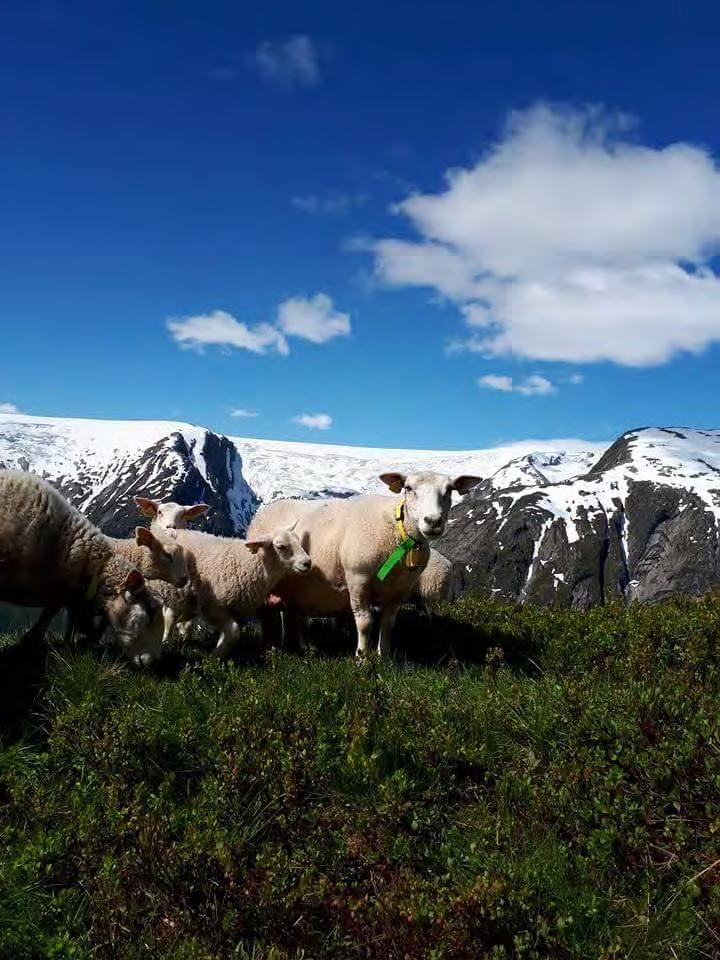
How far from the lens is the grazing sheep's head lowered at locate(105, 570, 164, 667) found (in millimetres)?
9812

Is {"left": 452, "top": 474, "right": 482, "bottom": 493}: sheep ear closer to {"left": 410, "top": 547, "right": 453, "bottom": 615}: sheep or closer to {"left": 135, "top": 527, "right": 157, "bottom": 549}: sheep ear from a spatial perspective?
{"left": 410, "top": 547, "right": 453, "bottom": 615}: sheep

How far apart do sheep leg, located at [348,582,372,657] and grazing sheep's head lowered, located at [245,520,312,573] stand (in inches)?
32.0

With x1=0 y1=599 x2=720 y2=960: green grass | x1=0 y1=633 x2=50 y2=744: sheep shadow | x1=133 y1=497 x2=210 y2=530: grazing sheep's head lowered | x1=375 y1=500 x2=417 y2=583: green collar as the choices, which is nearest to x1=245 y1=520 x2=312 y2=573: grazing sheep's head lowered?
x1=375 y1=500 x2=417 y2=583: green collar

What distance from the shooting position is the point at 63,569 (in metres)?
10.3

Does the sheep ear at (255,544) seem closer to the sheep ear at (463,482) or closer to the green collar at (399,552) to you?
the green collar at (399,552)

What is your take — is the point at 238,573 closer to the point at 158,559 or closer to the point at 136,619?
the point at 158,559

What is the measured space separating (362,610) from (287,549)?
1.53 metres

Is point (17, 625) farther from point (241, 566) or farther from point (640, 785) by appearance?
point (640, 785)

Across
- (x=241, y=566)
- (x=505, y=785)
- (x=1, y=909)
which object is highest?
(x=241, y=566)

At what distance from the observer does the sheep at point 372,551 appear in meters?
11.2

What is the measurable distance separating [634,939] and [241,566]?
8.34 metres

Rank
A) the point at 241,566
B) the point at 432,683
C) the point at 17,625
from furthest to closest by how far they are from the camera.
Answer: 1. the point at 17,625
2. the point at 241,566
3. the point at 432,683

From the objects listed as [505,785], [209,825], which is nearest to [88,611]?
[209,825]

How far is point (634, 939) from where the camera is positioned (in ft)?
14.8
